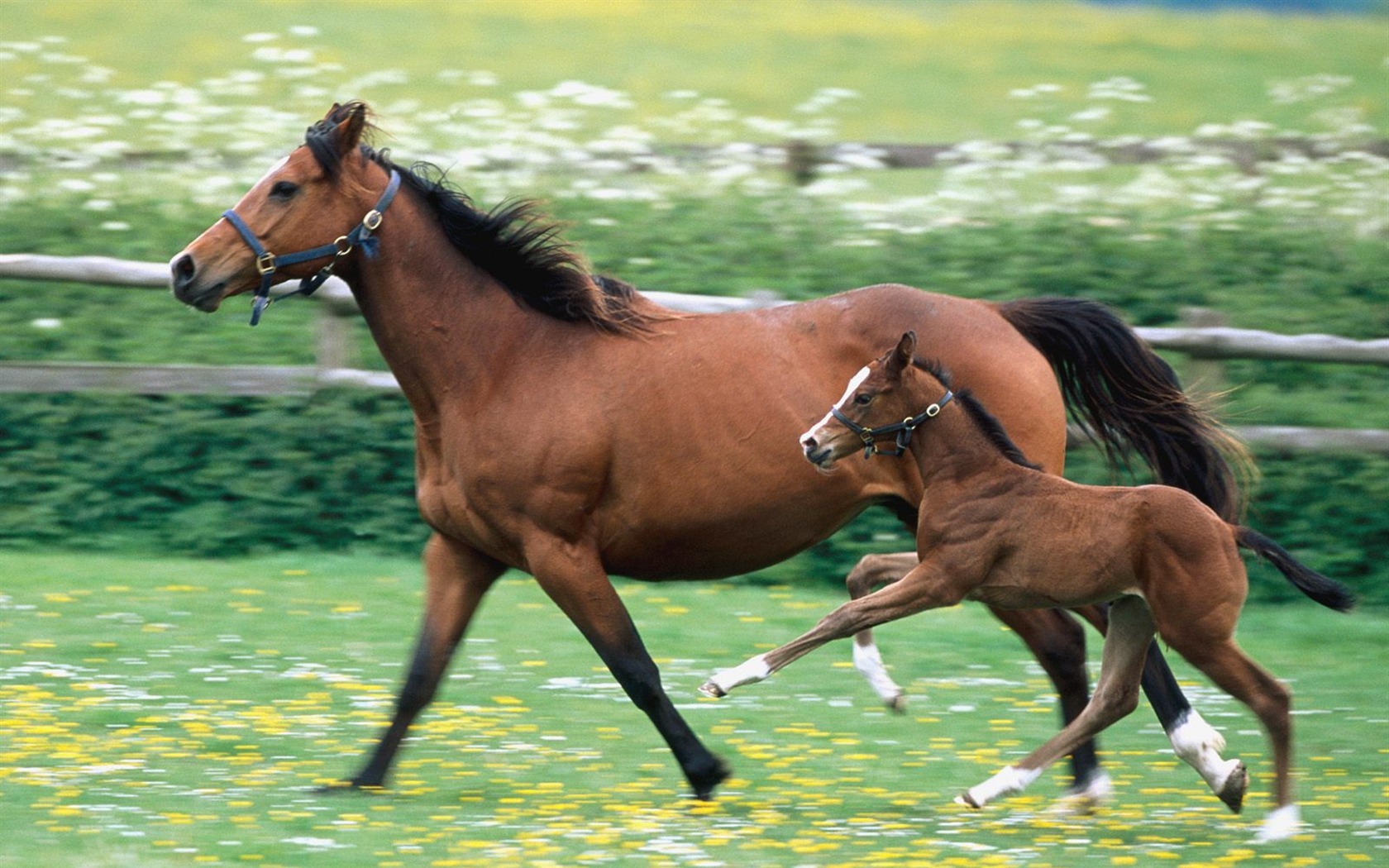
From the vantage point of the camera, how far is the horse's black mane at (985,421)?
225 inches

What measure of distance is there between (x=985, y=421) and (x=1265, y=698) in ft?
3.85

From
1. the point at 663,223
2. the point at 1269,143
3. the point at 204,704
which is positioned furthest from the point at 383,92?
the point at 204,704

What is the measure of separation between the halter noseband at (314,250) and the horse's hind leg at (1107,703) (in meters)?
2.62

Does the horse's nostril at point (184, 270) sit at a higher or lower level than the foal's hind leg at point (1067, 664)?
higher

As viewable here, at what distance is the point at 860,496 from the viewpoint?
6059 mm

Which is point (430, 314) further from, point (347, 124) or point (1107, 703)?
point (1107, 703)

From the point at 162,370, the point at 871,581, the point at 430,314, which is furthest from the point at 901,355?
the point at 162,370

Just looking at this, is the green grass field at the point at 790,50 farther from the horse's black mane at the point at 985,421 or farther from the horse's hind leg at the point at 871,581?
the horse's black mane at the point at 985,421

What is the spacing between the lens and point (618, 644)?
5.85 meters

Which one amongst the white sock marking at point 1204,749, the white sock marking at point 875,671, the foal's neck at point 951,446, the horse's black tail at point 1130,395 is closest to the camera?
the white sock marking at point 1204,749

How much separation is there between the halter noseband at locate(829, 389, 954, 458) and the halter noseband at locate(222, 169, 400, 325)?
1630mm

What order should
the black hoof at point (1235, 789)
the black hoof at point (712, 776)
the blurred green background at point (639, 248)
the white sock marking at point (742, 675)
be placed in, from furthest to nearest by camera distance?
1. the blurred green background at point (639, 248)
2. the black hoof at point (712, 776)
3. the black hoof at point (1235, 789)
4. the white sock marking at point (742, 675)

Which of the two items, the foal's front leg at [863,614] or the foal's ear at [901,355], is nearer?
the foal's front leg at [863,614]

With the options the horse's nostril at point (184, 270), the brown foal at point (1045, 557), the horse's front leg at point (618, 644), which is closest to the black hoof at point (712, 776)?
the horse's front leg at point (618, 644)
